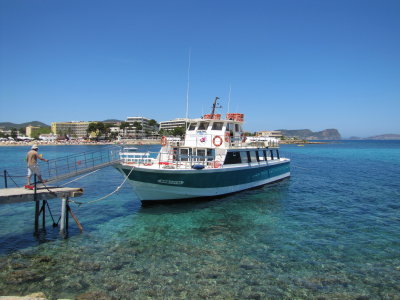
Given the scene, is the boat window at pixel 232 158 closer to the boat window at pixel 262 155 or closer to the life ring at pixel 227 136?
the life ring at pixel 227 136

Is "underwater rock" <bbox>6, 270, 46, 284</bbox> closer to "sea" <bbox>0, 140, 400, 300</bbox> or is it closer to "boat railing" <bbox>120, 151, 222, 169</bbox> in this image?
"sea" <bbox>0, 140, 400, 300</bbox>

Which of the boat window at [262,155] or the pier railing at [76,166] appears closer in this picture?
the pier railing at [76,166]

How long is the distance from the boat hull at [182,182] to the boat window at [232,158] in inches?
24.8

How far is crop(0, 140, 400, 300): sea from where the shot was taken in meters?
8.43

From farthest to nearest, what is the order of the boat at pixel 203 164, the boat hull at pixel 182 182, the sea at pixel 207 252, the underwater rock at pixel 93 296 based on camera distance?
the boat at pixel 203 164 < the boat hull at pixel 182 182 < the sea at pixel 207 252 < the underwater rock at pixel 93 296

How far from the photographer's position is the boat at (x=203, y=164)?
16359 mm

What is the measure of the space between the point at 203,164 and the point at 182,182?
246cm

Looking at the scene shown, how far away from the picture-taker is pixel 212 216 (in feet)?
51.4

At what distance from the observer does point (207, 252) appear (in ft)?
36.0

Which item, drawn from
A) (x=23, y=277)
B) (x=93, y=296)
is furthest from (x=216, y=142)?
(x=23, y=277)

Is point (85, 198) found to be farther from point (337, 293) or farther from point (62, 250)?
point (337, 293)

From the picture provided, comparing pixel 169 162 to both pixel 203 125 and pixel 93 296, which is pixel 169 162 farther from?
pixel 93 296

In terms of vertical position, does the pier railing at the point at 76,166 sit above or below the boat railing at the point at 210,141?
below

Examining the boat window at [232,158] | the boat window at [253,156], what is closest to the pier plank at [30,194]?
the boat window at [232,158]
